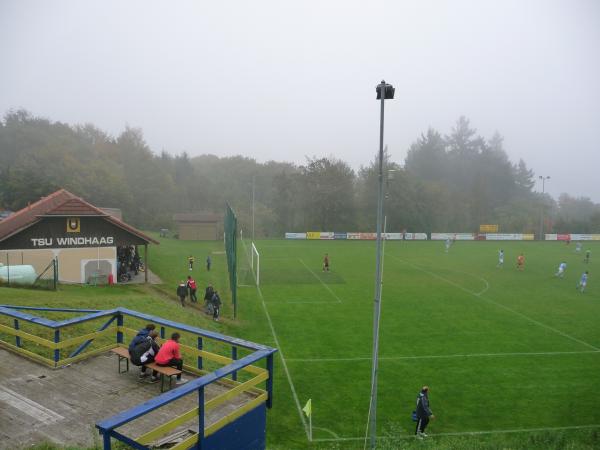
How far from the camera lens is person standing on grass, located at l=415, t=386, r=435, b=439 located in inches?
460

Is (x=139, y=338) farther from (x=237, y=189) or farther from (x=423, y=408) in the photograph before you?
(x=237, y=189)

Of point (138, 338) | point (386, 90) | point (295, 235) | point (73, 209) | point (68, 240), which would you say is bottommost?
point (138, 338)

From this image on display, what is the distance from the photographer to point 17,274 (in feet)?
68.7

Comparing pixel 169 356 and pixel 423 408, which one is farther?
pixel 423 408

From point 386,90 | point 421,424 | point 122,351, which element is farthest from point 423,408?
point 386,90

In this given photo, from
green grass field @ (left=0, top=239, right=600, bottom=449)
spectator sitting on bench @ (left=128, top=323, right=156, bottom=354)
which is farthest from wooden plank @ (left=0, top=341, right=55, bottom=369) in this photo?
green grass field @ (left=0, top=239, right=600, bottom=449)

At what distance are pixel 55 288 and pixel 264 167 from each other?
90269mm

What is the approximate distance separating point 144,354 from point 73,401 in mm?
1171

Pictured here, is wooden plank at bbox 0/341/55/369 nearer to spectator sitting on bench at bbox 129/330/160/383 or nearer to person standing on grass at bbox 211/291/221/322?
spectator sitting on bench at bbox 129/330/160/383

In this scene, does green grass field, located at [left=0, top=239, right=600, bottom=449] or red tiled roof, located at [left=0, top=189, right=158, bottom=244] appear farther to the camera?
red tiled roof, located at [left=0, top=189, right=158, bottom=244]

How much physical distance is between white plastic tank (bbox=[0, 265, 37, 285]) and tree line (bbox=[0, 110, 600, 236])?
152 ft

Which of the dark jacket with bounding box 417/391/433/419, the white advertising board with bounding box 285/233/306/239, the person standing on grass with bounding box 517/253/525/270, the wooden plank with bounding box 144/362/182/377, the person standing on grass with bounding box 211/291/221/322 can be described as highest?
the white advertising board with bounding box 285/233/306/239

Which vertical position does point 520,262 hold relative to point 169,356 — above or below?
below

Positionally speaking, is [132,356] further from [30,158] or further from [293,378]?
[30,158]
